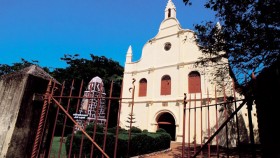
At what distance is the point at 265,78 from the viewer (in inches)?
84.5

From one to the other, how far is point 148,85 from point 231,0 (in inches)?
488

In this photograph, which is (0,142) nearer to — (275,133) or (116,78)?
(275,133)

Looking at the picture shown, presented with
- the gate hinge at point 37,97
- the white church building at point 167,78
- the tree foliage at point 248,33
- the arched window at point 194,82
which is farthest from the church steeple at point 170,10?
the gate hinge at point 37,97

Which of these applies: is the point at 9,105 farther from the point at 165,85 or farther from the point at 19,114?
the point at 165,85

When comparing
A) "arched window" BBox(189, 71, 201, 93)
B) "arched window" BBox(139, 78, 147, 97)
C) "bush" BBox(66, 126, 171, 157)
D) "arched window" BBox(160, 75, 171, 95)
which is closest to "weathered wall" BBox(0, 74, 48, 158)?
"bush" BBox(66, 126, 171, 157)

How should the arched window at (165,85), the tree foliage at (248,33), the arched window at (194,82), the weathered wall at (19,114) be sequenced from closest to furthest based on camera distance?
1. the weathered wall at (19,114)
2. the tree foliage at (248,33)
3. the arched window at (194,82)
4. the arched window at (165,85)

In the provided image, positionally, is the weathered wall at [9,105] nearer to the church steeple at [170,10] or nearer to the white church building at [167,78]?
the white church building at [167,78]

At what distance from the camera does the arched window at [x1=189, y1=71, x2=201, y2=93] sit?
15.7 m

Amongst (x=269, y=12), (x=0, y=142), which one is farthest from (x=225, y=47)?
(x=0, y=142)

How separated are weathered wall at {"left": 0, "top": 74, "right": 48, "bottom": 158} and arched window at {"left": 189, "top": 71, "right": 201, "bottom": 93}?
572 inches

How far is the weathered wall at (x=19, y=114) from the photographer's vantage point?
2.38 m

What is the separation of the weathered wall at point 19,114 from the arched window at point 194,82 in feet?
47.7

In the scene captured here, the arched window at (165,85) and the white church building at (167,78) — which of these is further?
the arched window at (165,85)

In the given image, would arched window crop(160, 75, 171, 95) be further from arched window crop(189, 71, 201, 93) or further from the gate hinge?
the gate hinge
